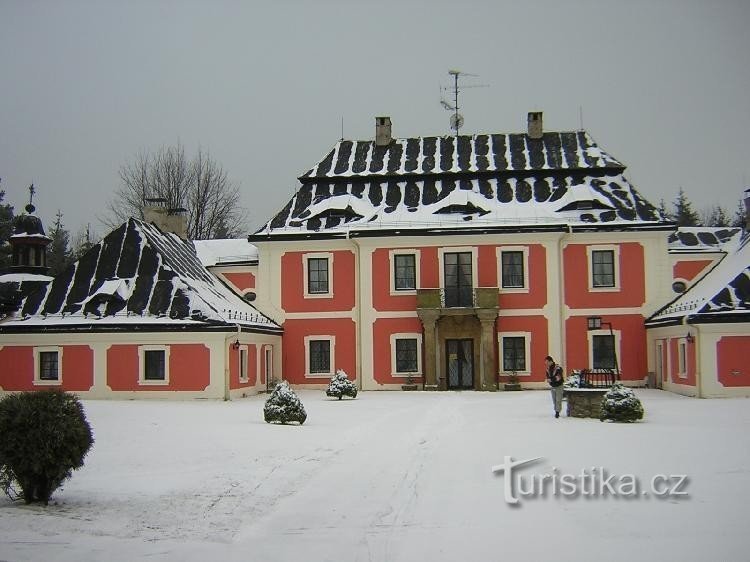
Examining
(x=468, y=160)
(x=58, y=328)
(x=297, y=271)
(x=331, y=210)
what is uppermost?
(x=468, y=160)

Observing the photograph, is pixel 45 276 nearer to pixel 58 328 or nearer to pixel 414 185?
pixel 58 328

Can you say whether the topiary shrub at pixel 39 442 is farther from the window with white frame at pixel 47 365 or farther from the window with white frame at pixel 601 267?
the window with white frame at pixel 601 267

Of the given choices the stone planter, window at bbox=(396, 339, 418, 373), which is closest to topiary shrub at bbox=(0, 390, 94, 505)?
the stone planter

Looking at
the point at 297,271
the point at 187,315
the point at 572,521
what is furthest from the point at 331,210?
the point at 572,521

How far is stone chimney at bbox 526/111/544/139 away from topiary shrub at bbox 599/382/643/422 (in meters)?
20.8

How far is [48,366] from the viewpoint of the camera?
2862 centimetres

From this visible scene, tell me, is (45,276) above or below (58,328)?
above

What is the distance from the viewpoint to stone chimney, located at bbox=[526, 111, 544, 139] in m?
37.8

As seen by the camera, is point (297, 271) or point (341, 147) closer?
point (297, 271)

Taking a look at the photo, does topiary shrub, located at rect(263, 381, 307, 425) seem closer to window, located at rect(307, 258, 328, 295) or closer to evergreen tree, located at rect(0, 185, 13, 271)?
window, located at rect(307, 258, 328, 295)

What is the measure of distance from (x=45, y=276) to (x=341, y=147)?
14348 millimetres

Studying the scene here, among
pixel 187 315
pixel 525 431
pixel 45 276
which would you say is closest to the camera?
pixel 525 431

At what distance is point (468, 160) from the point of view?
122 ft

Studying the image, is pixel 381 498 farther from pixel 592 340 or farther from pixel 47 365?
pixel 592 340
